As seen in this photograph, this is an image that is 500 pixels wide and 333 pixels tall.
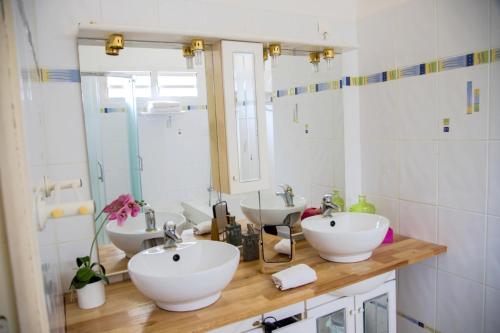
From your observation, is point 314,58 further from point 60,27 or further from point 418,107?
point 60,27

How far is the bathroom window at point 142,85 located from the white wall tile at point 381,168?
4.27ft

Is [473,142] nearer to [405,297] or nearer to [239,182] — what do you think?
[405,297]

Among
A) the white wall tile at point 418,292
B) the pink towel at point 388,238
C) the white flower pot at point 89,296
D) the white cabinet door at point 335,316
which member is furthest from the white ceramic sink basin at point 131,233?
the white wall tile at point 418,292

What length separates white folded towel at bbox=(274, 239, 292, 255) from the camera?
177 centimetres

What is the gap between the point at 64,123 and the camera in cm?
150

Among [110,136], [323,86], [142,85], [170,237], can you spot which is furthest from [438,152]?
[110,136]

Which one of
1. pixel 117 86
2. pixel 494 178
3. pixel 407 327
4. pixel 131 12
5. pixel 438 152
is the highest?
pixel 131 12

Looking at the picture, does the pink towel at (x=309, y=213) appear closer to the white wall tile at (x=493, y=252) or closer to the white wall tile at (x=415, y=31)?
the white wall tile at (x=493, y=252)

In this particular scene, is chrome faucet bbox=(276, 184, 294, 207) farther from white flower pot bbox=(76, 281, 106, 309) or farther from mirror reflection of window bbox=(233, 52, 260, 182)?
white flower pot bbox=(76, 281, 106, 309)

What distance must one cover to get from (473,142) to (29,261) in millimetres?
1749

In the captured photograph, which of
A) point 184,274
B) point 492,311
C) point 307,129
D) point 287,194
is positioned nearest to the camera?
point 184,274

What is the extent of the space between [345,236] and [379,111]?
87 cm

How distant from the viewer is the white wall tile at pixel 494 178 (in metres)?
1.59

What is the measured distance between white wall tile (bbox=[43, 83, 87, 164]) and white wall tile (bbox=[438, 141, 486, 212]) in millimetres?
1654
